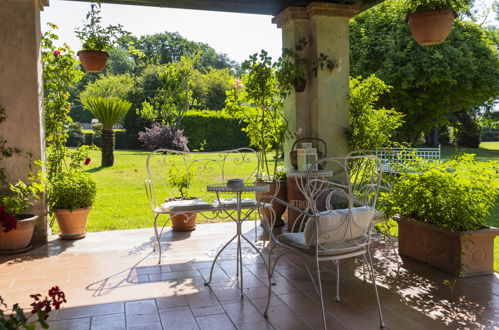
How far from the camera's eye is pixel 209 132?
630 inches

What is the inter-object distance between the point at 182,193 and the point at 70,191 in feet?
4.17

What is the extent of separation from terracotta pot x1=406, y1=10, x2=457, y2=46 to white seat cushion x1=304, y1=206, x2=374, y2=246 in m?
2.11

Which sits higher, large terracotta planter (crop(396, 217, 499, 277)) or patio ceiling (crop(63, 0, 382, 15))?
patio ceiling (crop(63, 0, 382, 15))

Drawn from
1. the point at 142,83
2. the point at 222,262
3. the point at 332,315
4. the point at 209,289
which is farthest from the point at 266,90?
the point at 142,83

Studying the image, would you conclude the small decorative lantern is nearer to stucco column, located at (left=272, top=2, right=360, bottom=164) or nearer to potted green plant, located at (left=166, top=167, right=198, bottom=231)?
stucco column, located at (left=272, top=2, right=360, bottom=164)

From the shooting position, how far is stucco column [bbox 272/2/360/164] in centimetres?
482

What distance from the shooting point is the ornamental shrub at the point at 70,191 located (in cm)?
448

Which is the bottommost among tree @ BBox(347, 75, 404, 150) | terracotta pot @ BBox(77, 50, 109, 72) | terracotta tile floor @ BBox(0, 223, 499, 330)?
terracotta tile floor @ BBox(0, 223, 499, 330)

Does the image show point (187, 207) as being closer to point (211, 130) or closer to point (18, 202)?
point (18, 202)

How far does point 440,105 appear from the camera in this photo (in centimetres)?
775

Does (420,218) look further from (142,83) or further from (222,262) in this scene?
(142,83)

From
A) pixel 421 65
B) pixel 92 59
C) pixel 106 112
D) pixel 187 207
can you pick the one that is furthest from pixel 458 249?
pixel 106 112

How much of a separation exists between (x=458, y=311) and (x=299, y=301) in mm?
996

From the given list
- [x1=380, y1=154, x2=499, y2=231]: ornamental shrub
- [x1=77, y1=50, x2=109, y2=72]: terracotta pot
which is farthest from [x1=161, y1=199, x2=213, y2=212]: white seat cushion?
[x1=77, y1=50, x2=109, y2=72]: terracotta pot
